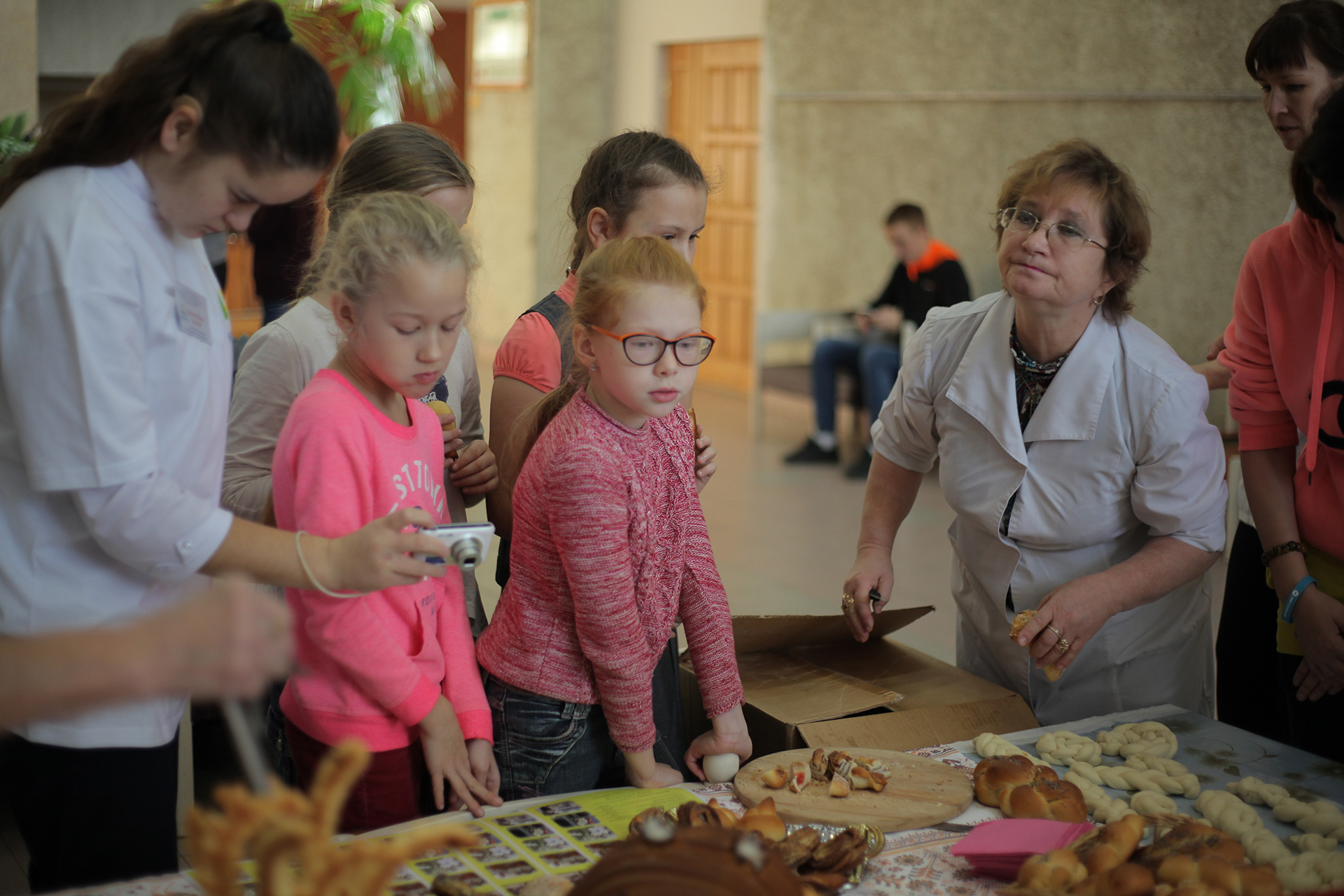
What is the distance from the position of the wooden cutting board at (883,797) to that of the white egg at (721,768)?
0.8 inches

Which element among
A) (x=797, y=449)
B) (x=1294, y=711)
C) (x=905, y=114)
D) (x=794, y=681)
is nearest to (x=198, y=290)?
(x=794, y=681)

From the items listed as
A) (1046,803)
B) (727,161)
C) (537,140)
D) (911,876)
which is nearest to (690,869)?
(911,876)

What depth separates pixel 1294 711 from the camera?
6.77 feet

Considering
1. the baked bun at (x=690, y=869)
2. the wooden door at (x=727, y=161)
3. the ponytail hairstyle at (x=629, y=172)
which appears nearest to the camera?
the baked bun at (x=690, y=869)

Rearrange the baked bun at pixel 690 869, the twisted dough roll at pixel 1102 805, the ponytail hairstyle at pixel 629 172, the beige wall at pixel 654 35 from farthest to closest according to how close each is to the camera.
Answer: the beige wall at pixel 654 35, the ponytail hairstyle at pixel 629 172, the twisted dough roll at pixel 1102 805, the baked bun at pixel 690 869

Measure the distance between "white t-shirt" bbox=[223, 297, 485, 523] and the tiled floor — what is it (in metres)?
1.51

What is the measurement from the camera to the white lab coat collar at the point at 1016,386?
6.50 ft

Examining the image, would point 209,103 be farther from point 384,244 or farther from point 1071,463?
point 1071,463

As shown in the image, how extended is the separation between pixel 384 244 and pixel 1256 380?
62.9 inches

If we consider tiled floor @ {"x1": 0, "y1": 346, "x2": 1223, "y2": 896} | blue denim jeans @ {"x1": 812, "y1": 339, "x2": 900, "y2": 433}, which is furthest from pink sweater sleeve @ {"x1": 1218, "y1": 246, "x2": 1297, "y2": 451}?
blue denim jeans @ {"x1": 812, "y1": 339, "x2": 900, "y2": 433}

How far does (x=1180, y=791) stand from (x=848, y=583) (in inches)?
27.1

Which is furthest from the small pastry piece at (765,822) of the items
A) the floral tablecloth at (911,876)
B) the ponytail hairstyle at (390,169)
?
the ponytail hairstyle at (390,169)

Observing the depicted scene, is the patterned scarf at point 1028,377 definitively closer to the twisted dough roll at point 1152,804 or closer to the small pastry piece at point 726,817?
the twisted dough roll at point 1152,804

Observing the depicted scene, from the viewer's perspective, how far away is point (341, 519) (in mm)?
1486
